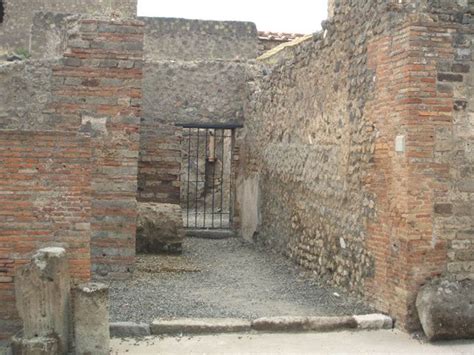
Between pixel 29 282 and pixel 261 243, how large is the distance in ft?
23.5

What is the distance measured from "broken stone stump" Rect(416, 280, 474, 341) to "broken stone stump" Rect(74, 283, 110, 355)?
2.80 metres

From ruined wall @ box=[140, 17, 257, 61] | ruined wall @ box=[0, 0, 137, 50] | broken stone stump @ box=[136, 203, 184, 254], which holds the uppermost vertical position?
ruined wall @ box=[0, 0, 137, 50]

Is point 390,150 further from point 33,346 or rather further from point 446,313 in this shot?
point 33,346

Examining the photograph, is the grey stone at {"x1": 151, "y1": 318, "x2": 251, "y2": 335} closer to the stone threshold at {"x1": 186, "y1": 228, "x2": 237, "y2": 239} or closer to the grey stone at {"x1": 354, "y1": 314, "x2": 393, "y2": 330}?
the grey stone at {"x1": 354, "y1": 314, "x2": 393, "y2": 330}

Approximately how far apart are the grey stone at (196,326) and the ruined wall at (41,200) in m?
0.99

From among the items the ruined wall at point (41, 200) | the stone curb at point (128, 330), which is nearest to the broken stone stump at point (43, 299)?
the ruined wall at point (41, 200)

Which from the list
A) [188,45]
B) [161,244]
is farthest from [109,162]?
[188,45]

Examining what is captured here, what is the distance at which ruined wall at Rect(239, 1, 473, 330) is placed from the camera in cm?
614

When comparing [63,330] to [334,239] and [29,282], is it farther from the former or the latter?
[334,239]

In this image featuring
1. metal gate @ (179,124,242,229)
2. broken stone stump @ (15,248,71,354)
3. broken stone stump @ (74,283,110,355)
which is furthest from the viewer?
metal gate @ (179,124,242,229)

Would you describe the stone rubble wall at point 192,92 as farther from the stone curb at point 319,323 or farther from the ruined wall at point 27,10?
the ruined wall at point 27,10

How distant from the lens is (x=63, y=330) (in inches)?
195

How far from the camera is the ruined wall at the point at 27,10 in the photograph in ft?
75.9

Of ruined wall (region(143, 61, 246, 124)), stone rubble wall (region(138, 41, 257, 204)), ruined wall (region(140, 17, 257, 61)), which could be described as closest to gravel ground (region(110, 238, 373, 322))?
stone rubble wall (region(138, 41, 257, 204))
